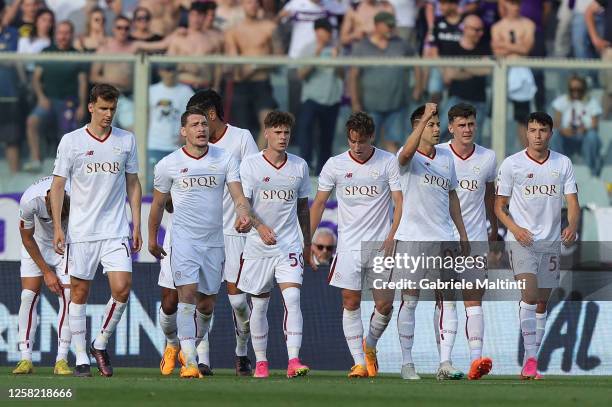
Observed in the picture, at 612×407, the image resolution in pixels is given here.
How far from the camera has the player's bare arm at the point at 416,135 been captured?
44.3ft

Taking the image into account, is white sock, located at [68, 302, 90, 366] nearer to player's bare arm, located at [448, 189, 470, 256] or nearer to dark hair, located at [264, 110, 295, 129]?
dark hair, located at [264, 110, 295, 129]

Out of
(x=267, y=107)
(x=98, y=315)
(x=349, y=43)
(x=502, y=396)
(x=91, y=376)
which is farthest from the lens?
(x=349, y=43)

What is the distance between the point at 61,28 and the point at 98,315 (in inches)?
204

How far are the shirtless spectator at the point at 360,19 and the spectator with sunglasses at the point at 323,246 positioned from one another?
11.8 ft

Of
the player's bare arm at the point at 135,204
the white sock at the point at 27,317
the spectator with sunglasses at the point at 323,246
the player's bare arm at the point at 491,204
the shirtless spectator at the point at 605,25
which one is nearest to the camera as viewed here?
the player's bare arm at the point at 135,204

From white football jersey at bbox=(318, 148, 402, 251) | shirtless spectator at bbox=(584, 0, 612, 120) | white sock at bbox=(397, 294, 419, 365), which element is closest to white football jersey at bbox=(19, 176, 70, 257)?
white football jersey at bbox=(318, 148, 402, 251)

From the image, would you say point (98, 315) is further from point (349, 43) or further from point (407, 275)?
point (349, 43)

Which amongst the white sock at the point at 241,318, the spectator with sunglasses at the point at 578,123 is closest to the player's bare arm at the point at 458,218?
the white sock at the point at 241,318

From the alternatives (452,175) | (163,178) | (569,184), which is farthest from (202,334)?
(569,184)

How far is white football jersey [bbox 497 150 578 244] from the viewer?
1457cm

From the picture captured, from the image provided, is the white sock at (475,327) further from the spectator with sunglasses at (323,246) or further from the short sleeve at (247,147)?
the spectator with sunglasses at (323,246)

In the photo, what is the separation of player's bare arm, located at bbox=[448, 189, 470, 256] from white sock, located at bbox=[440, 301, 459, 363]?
53 cm

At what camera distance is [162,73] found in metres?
18.8

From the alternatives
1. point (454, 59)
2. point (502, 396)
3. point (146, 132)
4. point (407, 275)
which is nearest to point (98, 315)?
point (146, 132)
